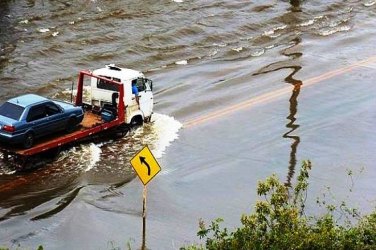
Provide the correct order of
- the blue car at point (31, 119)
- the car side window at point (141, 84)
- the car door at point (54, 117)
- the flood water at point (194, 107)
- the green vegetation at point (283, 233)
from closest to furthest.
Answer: the green vegetation at point (283, 233), the flood water at point (194, 107), the blue car at point (31, 119), the car door at point (54, 117), the car side window at point (141, 84)

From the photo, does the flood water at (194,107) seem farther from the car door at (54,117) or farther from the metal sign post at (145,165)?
the metal sign post at (145,165)

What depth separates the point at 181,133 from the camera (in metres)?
24.1

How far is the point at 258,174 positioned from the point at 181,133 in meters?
3.96

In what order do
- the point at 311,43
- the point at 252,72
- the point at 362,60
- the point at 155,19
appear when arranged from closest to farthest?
the point at 252,72, the point at 362,60, the point at 311,43, the point at 155,19

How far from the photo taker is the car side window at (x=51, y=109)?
20672 mm

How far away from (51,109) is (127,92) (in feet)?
10.2

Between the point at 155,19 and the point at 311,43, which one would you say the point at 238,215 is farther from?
the point at 155,19

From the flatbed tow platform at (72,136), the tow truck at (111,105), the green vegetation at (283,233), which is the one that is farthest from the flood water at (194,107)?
the green vegetation at (283,233)

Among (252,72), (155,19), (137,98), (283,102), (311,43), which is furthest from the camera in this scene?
(155,19)

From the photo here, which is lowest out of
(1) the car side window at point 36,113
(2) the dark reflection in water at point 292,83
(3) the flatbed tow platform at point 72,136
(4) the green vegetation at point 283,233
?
(2) the dark reflection in water at point 292,83

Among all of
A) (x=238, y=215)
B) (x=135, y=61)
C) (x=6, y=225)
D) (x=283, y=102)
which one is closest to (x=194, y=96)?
(x=283, y=102)

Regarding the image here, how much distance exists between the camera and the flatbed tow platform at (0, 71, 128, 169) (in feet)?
64.9

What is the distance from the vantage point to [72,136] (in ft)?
68.9

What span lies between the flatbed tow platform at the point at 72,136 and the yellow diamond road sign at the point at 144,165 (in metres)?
5.20
